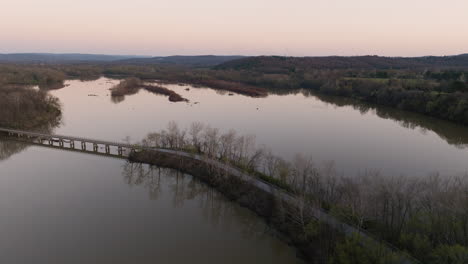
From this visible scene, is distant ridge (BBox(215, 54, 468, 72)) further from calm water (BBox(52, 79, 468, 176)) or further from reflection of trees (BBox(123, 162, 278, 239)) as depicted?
reflection of trees (BBox(123, 162, 278, 239))

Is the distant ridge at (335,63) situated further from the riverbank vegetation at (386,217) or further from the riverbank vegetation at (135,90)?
the riverbank vegetation at (386,217)

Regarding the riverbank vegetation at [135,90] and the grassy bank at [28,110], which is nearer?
the grassy bank at [28,110]

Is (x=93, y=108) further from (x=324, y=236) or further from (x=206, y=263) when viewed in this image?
(x=324, y=236)

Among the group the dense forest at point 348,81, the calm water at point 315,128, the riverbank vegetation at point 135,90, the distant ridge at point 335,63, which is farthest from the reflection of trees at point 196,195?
the distant ridge at point 335,63

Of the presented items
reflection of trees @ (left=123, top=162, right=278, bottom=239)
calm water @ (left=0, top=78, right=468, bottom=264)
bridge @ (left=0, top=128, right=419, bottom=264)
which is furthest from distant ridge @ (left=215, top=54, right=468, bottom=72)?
reflection of trees @ (left=123, top=162, right=278, bottom=239)

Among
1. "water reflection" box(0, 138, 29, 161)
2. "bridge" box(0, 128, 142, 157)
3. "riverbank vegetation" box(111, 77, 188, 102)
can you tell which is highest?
"riverbank vegetation" box(111, 77, 188, 102)
